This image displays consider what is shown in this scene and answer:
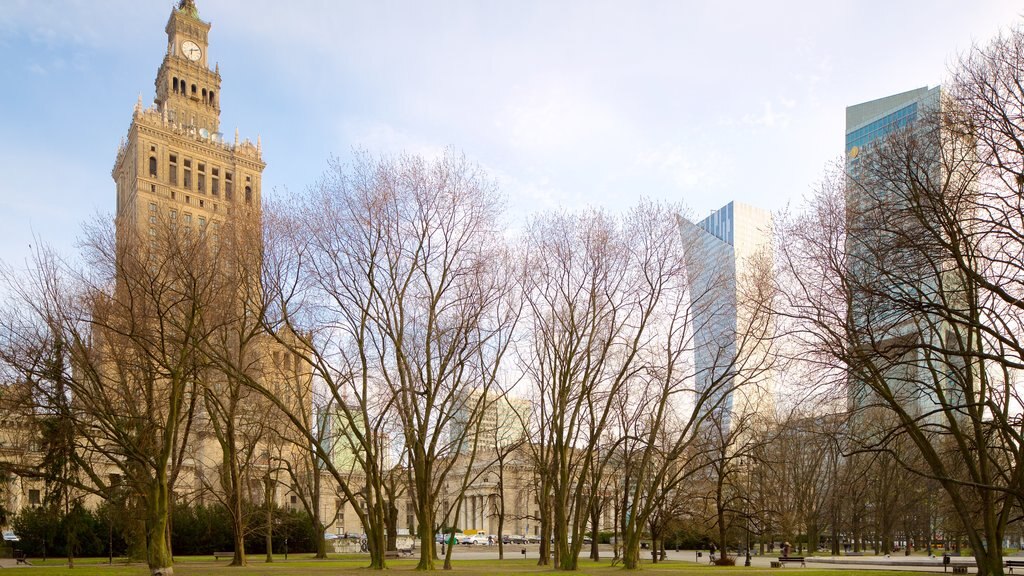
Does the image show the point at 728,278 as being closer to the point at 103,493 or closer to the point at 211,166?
the point at 103,493

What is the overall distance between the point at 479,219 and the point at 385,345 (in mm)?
6125

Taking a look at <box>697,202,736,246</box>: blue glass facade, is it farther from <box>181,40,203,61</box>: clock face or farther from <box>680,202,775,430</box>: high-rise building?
<box>680,202,775,430</box>: high-rise building

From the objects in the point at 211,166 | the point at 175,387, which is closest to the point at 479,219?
the point at 175,387

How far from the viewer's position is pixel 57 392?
26047 millimetres

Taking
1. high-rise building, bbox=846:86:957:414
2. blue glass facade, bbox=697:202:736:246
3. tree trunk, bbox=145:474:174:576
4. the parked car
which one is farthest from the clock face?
high-rise building, bbox=846:86:957:414

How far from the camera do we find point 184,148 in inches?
4705

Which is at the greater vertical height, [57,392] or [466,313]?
[466,313]

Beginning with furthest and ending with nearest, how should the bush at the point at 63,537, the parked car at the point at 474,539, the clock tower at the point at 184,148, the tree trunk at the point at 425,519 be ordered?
the clock tower at the point at 184,148 → the parked car at the point at 474,539 → the bush at the point at 63,537 → the tree trunk at the point at 425,519

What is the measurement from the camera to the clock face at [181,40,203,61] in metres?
130

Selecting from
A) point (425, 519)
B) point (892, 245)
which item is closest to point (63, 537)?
point (425, 519)

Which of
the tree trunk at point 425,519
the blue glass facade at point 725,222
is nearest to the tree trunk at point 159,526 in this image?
the tree trunk at point 425,519

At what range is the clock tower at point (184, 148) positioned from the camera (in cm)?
11419

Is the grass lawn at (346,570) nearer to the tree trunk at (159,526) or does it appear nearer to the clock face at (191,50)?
the tree trunk at (159,526)

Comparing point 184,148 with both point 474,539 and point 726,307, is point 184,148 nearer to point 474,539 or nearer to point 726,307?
point 474,539
